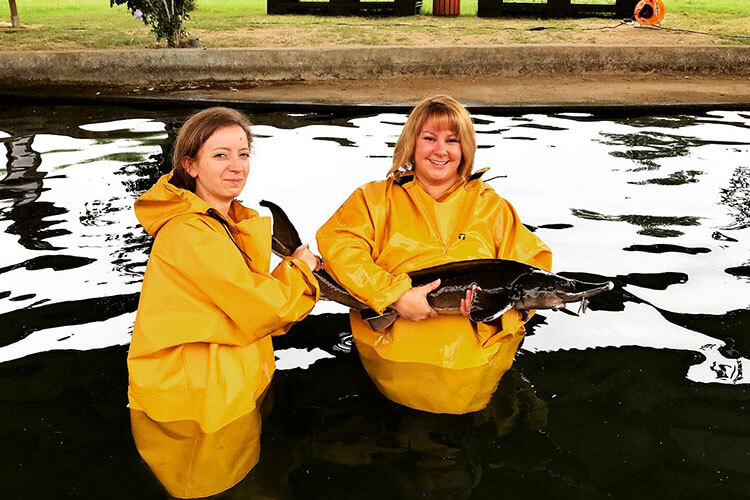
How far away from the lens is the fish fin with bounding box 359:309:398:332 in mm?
3523

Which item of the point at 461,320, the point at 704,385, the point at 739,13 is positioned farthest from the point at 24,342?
the point at 739,13

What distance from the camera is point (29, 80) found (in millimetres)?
11242

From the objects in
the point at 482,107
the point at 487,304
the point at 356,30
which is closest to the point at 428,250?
the point at 487,304

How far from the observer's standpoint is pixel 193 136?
3205 mm

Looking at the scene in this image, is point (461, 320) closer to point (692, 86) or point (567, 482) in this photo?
point (567, 482)

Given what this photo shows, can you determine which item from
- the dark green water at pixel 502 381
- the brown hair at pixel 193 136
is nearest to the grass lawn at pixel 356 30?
the dark green water at pixel 502 381

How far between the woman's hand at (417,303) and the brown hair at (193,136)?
1.04 metres

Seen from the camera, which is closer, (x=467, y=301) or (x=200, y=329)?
(x=200, y=329)

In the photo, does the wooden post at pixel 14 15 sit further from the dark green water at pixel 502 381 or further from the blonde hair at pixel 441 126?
the blonde hair at pixel 441 126

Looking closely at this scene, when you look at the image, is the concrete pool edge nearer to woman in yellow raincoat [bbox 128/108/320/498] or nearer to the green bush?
the green bush

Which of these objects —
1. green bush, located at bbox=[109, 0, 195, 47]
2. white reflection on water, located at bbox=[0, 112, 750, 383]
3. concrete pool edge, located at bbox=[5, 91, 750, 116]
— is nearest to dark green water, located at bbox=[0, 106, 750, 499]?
white reflection on water, located at bbox=[0, 112, 750, 383]

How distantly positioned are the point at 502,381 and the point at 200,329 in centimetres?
161

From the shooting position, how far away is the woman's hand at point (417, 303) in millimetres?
3422

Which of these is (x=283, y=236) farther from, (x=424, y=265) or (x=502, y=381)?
(x=502, y=381)
